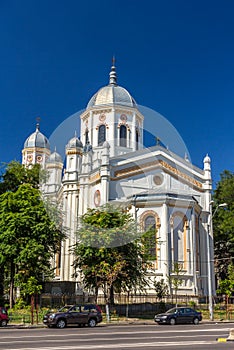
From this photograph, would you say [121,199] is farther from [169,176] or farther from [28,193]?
[28,193]

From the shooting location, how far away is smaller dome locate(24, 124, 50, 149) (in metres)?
73.4

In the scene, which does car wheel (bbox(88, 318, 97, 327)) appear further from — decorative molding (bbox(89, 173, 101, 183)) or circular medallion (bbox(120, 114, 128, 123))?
circular medallion (bbox(120, 114, 128, 123))

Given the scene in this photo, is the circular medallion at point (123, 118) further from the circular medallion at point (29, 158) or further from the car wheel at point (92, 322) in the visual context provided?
the car wheel at point (92, 322)

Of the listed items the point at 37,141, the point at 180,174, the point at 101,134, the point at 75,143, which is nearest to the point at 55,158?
the point at 101,134

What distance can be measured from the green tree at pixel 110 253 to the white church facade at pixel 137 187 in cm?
487

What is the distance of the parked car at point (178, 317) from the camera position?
26750 millimetres

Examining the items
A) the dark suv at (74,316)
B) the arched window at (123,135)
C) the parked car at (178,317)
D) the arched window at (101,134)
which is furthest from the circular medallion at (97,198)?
the dark suv at (74,316)

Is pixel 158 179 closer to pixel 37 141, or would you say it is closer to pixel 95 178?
pixel 95 178

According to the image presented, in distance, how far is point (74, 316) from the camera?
24.0 m

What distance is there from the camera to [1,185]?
44.7 metres

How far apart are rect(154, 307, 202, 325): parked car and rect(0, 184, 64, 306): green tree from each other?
39.1 feet

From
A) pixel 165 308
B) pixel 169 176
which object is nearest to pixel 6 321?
pixel 165 308

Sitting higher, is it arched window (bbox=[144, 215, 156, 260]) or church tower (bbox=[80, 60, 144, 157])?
church tower (bbox=[80, 60, 144, 157])

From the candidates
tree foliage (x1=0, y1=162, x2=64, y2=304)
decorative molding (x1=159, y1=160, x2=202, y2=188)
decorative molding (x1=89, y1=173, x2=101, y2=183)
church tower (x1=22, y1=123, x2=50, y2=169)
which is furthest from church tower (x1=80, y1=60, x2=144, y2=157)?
church tower (x1=22, y1=123, x2=50, y2=169)
